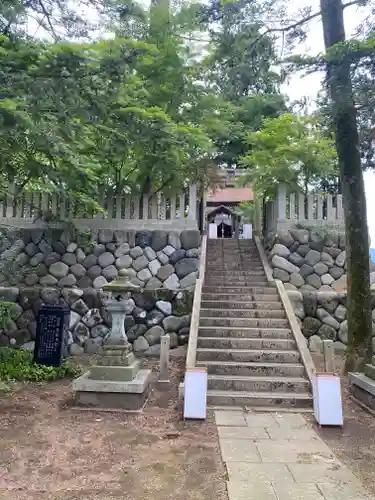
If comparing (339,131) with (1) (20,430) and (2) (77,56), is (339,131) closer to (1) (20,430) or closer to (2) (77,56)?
(2) (77,56)

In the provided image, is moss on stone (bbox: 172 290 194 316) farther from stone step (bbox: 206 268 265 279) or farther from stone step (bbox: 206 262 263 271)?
stone step (bbox: 206 262 263 271)

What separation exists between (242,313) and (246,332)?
64cm

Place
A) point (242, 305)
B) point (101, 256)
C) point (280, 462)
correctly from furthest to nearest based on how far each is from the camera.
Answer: point (101, 256), point (242, 305), point (280, 462)

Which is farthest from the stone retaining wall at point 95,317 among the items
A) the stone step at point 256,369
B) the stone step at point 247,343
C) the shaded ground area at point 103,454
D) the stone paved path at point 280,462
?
the stone paved path at point 280,462

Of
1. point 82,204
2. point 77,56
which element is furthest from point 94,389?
point 82,204

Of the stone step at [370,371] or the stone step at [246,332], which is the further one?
the stone step at [246,332]

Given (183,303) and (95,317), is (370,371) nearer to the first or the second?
(183,303)

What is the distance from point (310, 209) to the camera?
9.59m

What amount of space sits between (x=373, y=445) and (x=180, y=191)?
21.3 ft

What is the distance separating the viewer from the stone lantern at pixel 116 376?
5363mm

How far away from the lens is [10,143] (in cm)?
479

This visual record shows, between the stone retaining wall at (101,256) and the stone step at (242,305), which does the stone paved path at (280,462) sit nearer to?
the stone step at (242,305)

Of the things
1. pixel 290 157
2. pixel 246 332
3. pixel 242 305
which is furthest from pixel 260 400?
pixel 290 157

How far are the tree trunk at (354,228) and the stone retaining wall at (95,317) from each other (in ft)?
10.5
